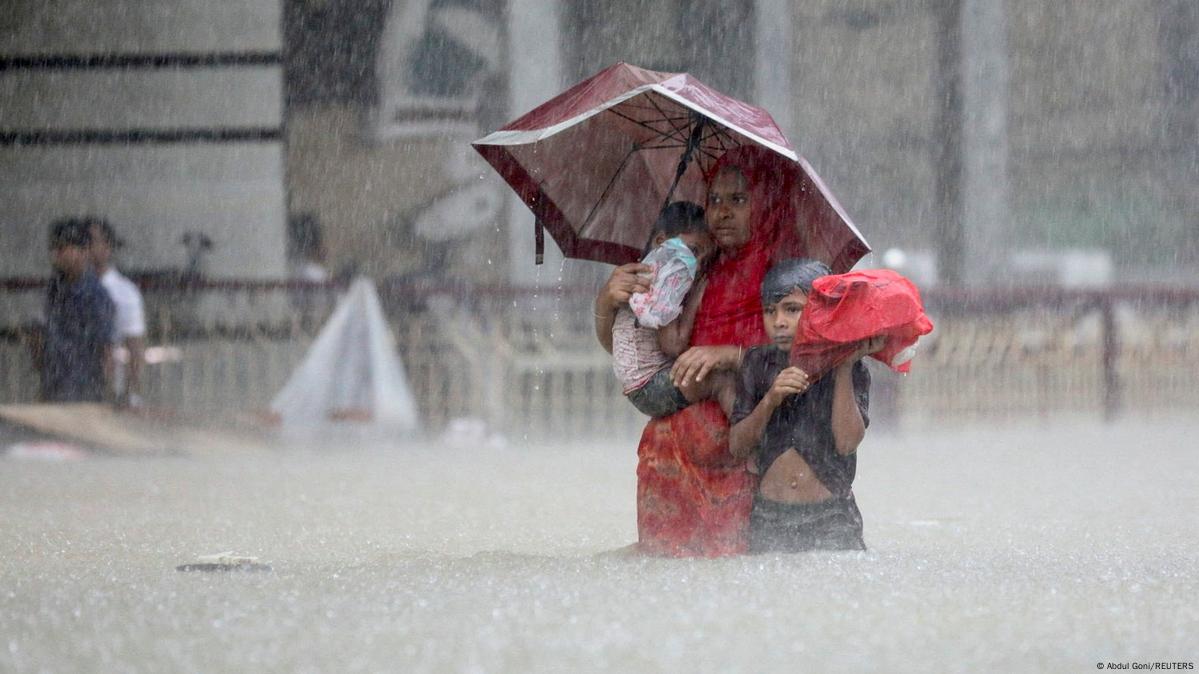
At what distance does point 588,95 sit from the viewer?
13.2 feet

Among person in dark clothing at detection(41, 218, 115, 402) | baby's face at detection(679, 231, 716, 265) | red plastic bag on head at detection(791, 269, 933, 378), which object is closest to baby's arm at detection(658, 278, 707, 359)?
baby's face at detection(679, 231, 716, 265)

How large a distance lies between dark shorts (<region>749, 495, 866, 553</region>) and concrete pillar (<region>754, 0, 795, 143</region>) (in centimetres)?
794

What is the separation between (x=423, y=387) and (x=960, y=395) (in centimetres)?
407

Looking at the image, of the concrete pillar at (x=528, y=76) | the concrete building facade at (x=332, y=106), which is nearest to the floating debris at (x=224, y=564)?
the concrete building facade at (x=332, y=106)

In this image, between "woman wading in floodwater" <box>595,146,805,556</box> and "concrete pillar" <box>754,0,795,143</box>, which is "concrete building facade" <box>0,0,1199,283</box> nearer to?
"concrete pillar" <box>754,0,795,143</box>

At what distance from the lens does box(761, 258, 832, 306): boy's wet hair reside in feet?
13.1

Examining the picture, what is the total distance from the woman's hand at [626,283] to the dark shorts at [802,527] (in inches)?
26.0

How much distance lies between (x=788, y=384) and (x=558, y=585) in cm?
77

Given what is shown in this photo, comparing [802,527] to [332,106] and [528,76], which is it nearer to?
[528,76]

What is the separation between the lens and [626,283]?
13.4 ft

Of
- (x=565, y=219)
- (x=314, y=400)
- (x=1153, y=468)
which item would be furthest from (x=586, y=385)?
(x=565, y=219)

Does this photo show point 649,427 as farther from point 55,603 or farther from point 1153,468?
point 1153,468

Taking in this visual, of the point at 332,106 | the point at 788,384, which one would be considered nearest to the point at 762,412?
the point at 788,384

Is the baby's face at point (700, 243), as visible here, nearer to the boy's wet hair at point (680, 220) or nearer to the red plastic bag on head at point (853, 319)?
the boy's wet hair at point (680, 220)
